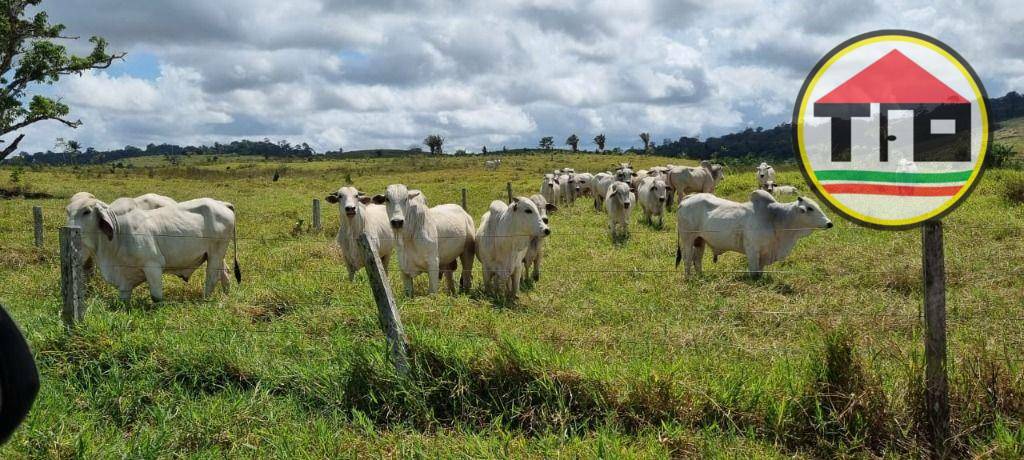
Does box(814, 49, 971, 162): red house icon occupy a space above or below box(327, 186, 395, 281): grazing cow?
above

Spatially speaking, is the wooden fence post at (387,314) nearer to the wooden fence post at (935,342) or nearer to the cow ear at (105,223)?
the wooden fence post at (935,342)

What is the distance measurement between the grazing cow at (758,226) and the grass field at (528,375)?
5.19 ft

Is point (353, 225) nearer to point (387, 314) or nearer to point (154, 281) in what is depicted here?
point (154, 281)

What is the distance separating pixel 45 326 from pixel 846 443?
6.70m

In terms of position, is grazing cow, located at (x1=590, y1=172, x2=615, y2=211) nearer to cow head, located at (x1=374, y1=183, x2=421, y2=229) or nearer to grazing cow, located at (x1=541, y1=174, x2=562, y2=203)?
grazing cow, located at (x1=541, y1=174, x2=562, y2=203)

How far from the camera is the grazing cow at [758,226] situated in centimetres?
1049

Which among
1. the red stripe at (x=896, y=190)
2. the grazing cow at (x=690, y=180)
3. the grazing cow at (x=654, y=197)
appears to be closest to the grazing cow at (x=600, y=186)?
the grazing cow at (x=690, y=180)

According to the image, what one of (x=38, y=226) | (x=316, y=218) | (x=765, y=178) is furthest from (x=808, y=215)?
(x=765, y=178)

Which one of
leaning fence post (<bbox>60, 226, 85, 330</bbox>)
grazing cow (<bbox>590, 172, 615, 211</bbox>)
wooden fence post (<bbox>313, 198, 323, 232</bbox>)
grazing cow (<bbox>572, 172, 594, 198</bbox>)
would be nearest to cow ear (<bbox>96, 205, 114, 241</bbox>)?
leaning fence post (<bbox>60, 226, 85, 330</bbox>)

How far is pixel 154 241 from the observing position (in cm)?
881

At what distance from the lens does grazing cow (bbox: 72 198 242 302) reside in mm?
8570

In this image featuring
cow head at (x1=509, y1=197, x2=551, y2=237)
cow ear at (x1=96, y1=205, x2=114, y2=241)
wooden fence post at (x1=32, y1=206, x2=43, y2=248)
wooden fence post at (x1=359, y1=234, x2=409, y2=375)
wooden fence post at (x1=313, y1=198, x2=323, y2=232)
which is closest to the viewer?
wooden fence post at (x1=359, y1=234, x2=409, y2=375)

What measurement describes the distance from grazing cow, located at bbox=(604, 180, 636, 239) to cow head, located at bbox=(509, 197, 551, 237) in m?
6.99

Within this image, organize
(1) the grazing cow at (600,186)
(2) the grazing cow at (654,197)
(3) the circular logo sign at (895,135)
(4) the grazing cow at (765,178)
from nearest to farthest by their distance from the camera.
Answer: (3) the circular logo sign at (895,135) → (2) the grazing cow at (654,197) → (4) the grazing cow at (765,178) → (1) the grazing cow at (600,186)
